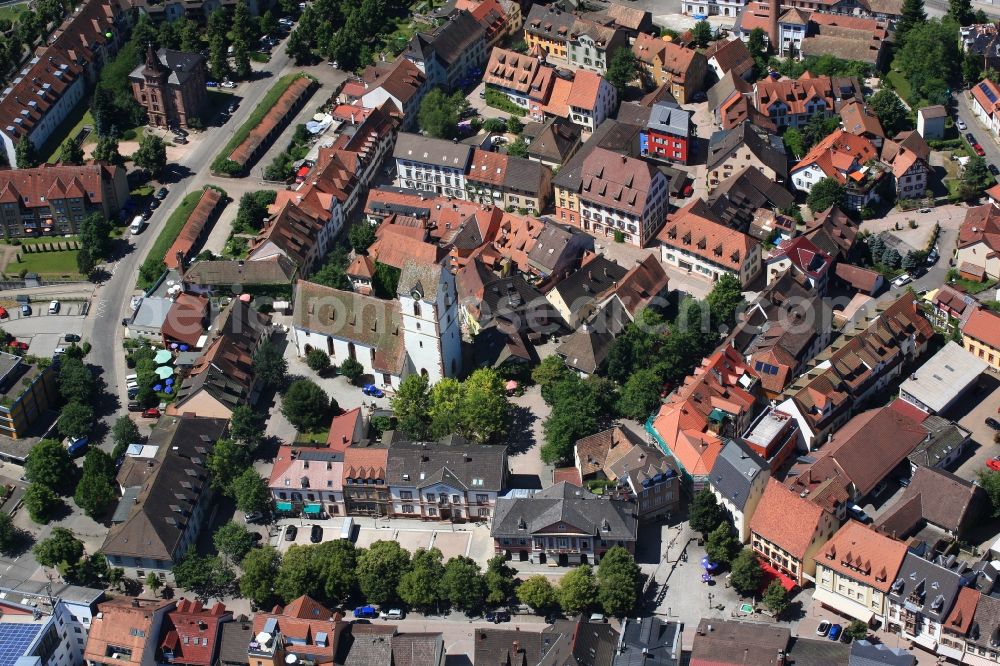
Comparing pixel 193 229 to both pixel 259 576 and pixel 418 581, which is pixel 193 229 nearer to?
pixel 259 576

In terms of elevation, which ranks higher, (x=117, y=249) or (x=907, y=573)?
(x=907, y=573)

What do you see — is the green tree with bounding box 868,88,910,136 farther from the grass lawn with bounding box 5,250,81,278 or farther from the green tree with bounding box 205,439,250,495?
the grass lawn with bounding box 5,250,81,278

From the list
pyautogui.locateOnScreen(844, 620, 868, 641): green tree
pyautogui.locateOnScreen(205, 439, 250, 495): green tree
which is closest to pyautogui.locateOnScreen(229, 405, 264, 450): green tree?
pyautogui.locateOnScreen(205, 439, 250, 495): green tree

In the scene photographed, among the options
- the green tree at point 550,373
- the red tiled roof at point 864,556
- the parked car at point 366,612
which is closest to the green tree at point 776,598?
the red tiled roof at point 864,556

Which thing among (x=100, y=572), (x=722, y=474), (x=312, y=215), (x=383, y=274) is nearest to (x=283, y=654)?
(x=100, y=572)

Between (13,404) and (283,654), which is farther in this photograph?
(13,404)

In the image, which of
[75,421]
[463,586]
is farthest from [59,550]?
[463,586]

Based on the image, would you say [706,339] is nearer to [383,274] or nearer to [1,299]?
[383,274]

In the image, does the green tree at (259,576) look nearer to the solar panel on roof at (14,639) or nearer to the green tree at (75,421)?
the solar panel on roof at (14,639)
